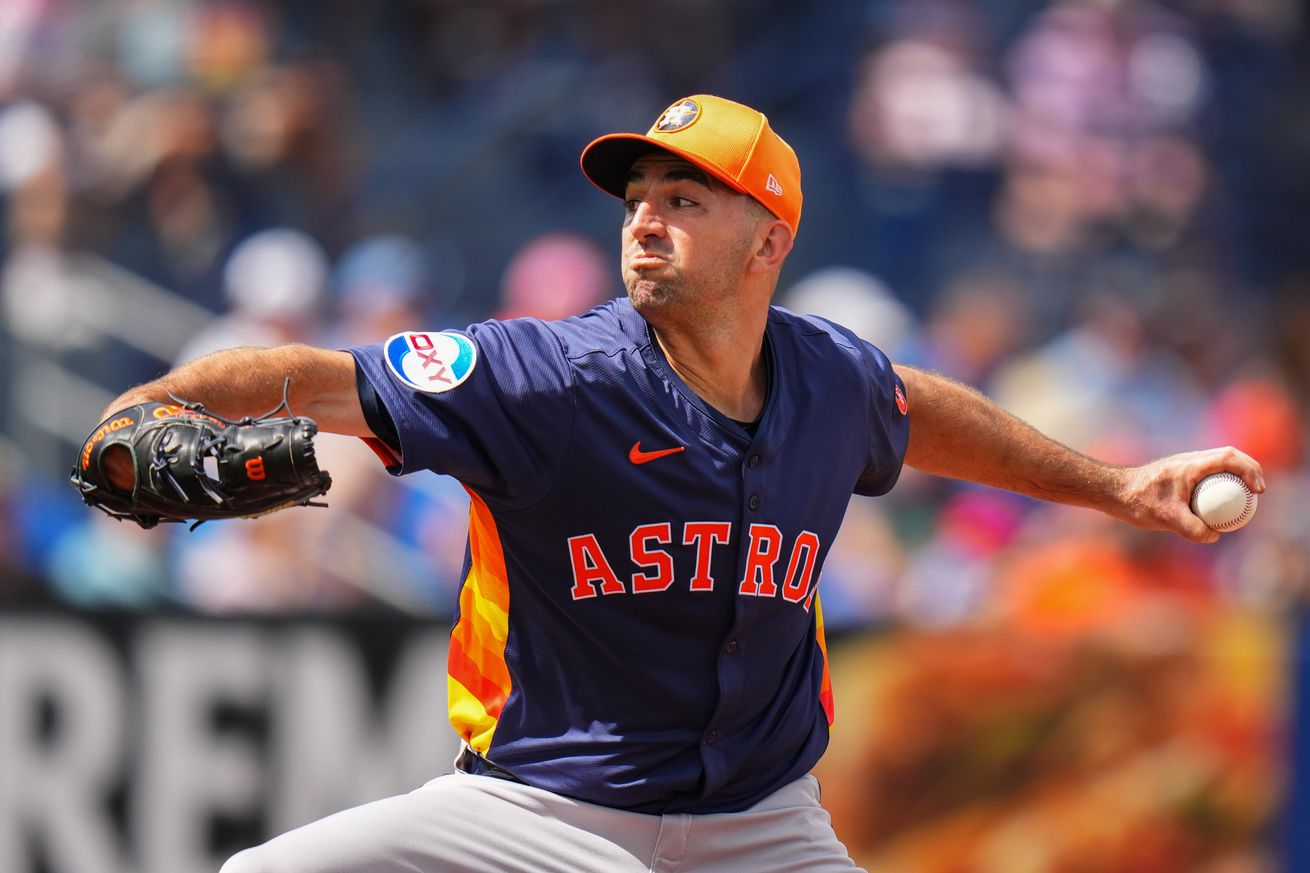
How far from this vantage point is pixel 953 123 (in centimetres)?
1092

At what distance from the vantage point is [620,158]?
12.9 ft

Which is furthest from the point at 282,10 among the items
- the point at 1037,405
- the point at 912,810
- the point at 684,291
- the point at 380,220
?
the point at 684,291

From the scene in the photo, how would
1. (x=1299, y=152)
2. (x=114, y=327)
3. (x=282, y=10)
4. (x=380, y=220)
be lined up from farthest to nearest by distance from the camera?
1. (x=1299, y=152)
2. (x=282, y=10)
3. (x=380, y=220)
4. (x=114, y=327)

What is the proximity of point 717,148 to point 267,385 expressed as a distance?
3.81ft

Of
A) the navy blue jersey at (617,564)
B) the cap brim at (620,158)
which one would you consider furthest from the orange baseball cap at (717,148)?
the navy blue jersey at (617,564)

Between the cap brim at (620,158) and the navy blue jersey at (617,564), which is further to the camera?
the cap brim at (620,158)

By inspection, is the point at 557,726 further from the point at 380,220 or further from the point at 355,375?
the point at 380,220

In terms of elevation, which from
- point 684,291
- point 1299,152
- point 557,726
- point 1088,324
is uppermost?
point 1299,152

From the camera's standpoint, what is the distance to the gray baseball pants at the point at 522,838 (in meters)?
3.49

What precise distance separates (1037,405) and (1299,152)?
4.67 m

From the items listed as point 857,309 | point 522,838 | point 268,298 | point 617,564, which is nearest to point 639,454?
point 617,564

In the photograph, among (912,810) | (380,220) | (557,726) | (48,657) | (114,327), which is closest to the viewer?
(557,726)

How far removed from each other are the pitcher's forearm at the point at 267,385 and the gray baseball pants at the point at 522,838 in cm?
82

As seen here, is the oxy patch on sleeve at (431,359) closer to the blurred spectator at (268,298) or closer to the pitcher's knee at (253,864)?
the pitcher's knee at (253,864)
